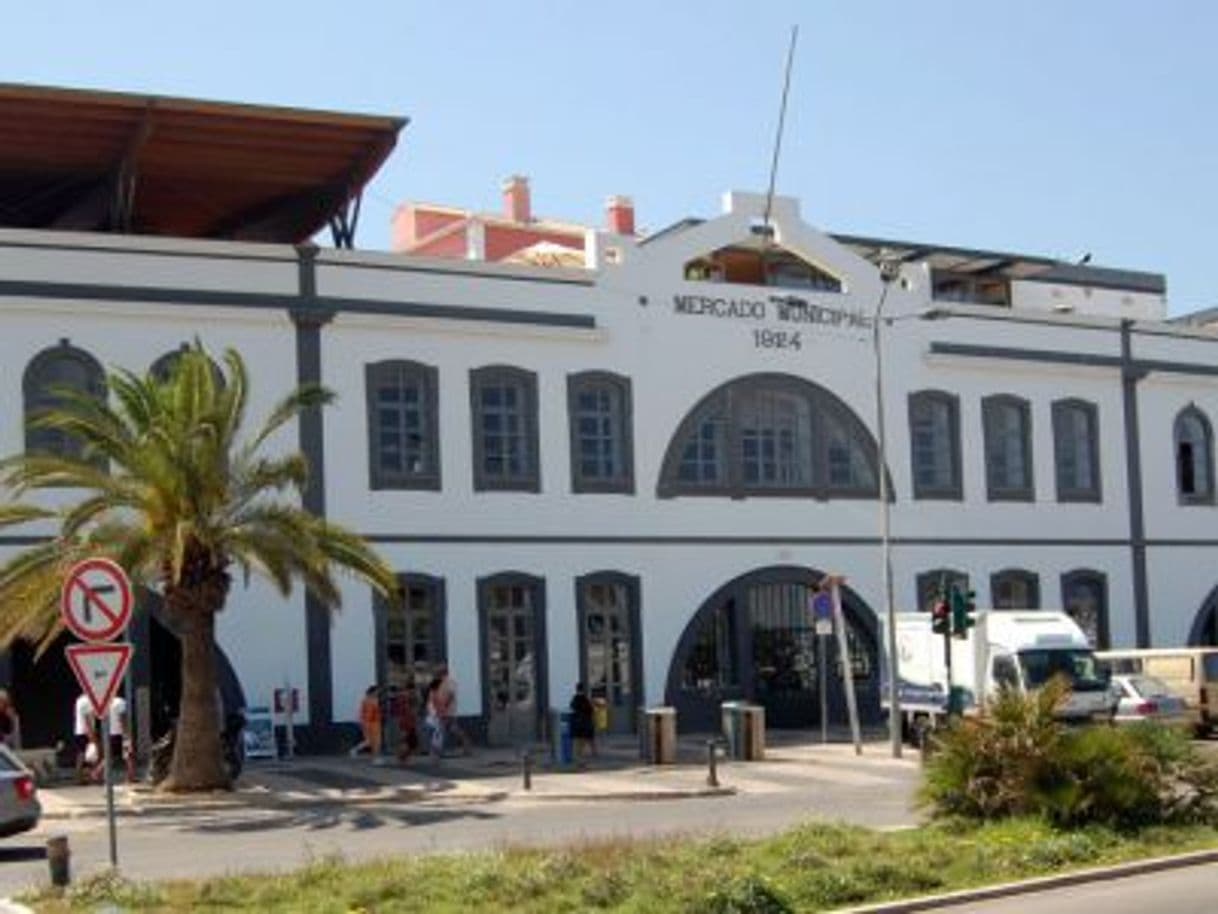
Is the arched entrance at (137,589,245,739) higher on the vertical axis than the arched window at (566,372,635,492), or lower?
lower

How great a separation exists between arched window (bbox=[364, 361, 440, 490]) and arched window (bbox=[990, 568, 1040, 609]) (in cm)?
1434

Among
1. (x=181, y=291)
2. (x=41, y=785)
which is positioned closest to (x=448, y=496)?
(x=181, y=291)

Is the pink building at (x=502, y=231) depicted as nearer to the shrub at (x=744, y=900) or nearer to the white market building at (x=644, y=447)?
the white market building at (x=644, y=447)

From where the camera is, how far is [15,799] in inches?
843

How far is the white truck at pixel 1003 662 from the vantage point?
34.4m

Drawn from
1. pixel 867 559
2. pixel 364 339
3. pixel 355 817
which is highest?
pixel 364 339

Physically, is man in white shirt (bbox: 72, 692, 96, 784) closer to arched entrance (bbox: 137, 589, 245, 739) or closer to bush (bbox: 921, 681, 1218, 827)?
arched entrance (bbox: 137, 589, 245, 739)

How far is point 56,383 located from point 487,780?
10.1 m

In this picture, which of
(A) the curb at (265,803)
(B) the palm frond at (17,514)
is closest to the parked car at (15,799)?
(A) the curb at (265,803)

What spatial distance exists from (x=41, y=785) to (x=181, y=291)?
9050mm

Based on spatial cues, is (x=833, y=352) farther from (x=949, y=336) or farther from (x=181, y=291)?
(x=181, y=291)

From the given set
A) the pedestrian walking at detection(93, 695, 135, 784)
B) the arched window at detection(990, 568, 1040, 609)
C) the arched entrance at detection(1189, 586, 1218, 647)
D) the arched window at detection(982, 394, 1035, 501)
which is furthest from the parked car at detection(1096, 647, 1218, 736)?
the pedestrian walking at detection(93, 695, 135, 784)

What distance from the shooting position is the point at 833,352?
139 ft

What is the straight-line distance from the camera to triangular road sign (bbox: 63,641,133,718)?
1630cm
